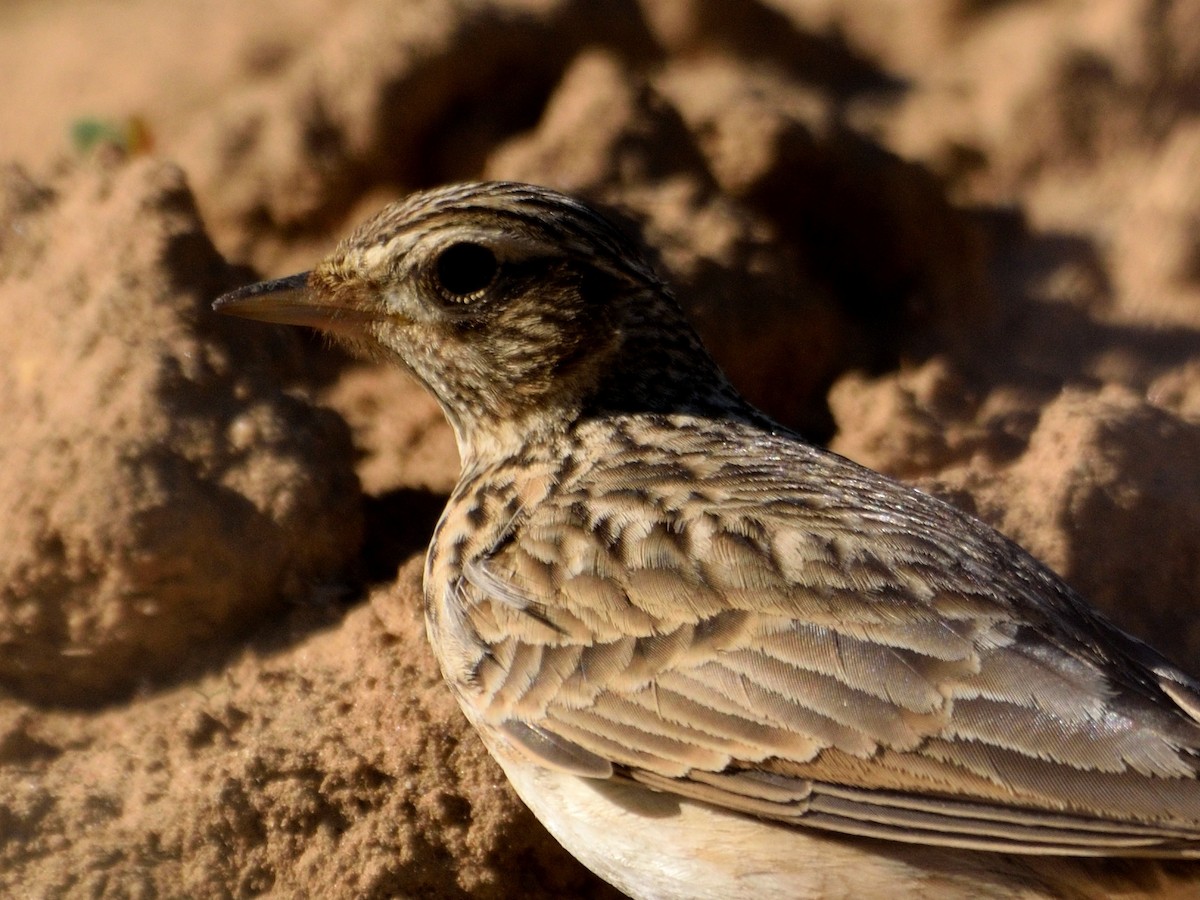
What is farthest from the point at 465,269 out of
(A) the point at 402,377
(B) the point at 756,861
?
(B) the point at 756,861

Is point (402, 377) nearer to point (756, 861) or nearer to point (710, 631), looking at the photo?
point (710, 631)

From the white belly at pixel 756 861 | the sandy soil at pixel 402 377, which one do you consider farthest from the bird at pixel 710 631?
the sandy soil at pixel 402 377

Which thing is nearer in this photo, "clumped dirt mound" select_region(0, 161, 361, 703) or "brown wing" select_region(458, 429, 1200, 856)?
"brown wing" select_region(458, 429, 1200, 856)

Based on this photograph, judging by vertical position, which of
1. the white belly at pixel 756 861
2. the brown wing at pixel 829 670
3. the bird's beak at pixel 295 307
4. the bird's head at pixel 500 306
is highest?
the bird's head at pixel 500 306

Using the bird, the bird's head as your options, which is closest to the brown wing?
the bird

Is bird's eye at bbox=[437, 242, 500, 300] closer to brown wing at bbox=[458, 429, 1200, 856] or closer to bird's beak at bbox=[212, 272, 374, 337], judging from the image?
bird's beak at bbox=[212, 272, 374, 337]

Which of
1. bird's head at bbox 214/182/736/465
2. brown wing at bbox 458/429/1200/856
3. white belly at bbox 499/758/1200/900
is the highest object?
bird's head at bbox 214/182/736/465

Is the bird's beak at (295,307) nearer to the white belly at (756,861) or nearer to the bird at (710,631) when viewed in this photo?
the bird at (710,631)
